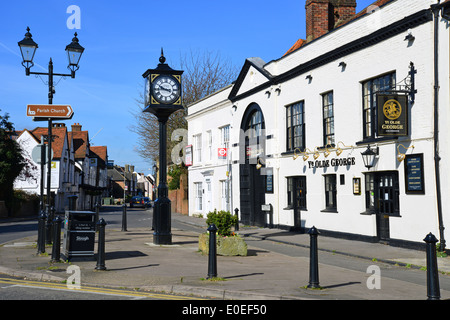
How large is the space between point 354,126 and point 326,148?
1.83 metres

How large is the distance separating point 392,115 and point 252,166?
1198 centimetres

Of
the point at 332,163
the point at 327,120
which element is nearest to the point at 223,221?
the point at 332,163

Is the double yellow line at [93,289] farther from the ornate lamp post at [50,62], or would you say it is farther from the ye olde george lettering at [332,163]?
the ye olde george lettering at [332,163]

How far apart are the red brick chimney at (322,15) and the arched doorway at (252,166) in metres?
4.77

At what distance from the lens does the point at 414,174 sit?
1462 cm

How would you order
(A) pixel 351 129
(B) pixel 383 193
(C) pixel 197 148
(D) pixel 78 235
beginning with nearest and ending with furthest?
(D) pixel 78 235 → (B) pixel 383 193 → (A) pixel 351 129 → (C) pixel 197 148

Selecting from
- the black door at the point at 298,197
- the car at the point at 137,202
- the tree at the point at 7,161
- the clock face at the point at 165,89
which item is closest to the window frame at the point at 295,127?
the black door at the point at 298,197

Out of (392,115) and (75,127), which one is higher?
(75,127)

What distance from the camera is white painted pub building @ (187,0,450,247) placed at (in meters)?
14.2

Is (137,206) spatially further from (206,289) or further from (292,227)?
(206,289)

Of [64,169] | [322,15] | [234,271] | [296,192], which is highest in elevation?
[322,15]

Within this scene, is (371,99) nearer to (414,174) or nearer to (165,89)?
(414,174)
